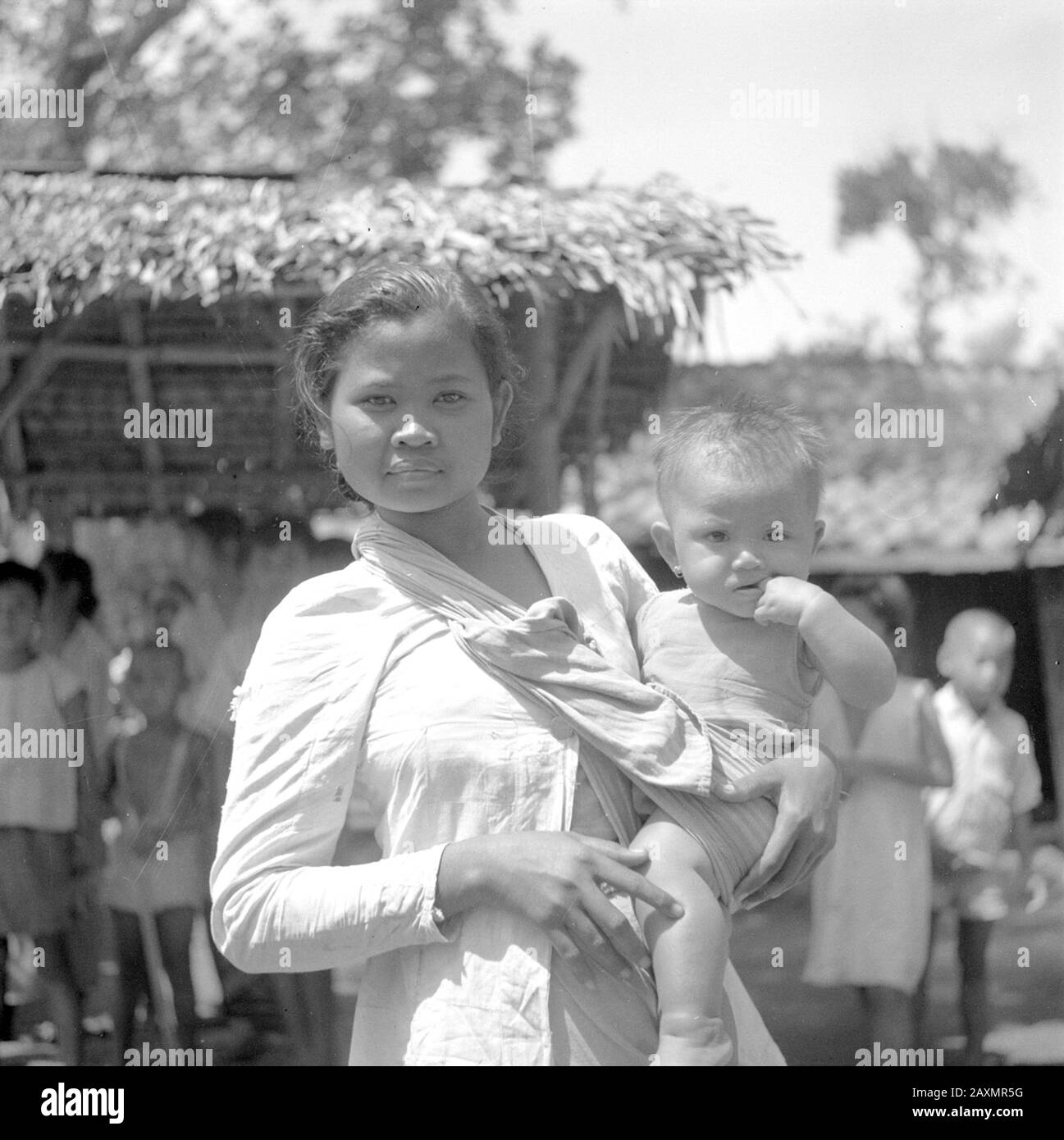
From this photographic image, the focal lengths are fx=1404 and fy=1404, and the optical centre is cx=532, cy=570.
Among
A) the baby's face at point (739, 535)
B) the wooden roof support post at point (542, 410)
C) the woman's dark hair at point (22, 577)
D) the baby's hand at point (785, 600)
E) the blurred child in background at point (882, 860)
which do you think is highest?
the wooden roof support post at point (542, 410)

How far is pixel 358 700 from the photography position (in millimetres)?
1539

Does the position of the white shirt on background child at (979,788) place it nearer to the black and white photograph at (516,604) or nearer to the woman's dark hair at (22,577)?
the black and white photograph at (516,604)

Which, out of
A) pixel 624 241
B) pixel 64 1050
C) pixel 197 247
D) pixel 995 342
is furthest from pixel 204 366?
pixel 995 342

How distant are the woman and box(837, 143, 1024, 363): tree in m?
3.07

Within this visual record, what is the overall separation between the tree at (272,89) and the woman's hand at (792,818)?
3525 mm

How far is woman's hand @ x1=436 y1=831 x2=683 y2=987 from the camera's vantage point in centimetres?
148

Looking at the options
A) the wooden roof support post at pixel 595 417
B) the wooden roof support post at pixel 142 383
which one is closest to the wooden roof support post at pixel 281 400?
the wooden roof support post at pixel 142 383

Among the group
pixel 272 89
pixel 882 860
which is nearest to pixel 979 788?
pixel 882 860

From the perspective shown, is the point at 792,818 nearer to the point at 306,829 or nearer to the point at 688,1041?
the point at 688,1041

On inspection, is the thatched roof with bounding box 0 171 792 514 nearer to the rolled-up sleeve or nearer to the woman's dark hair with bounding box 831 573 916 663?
the woman's dark hair with bounding box 831 573 916 663

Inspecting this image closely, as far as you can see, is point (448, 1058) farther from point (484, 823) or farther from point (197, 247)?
point (197, 247)

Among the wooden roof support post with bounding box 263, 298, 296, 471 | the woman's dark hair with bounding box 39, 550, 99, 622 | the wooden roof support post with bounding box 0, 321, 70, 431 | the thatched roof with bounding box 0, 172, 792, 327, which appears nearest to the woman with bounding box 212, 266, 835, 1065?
the wooden roof support post with bounding box 263, 298, 296, 471

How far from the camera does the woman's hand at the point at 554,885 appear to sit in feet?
4.86
